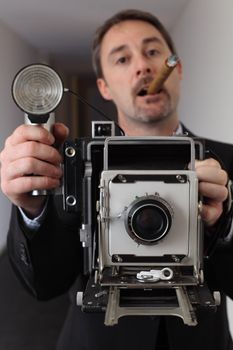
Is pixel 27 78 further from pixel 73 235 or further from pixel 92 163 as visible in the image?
pixel 73 235

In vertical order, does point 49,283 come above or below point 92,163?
below

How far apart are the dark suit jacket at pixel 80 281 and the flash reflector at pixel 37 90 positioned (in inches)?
5.8

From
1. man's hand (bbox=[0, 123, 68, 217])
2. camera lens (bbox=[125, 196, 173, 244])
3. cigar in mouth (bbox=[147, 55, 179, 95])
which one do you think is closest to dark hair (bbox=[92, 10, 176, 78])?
cigar in mouth (bbox=[147, 55, 179, 95])

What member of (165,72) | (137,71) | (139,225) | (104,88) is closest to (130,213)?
(139,225)

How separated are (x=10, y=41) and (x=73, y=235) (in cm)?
298

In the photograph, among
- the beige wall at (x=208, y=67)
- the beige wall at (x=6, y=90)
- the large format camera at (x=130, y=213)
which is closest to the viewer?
the large format camera at (x=130, y=213)

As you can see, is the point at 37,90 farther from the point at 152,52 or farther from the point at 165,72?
the point at 152,52

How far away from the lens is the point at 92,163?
58cm

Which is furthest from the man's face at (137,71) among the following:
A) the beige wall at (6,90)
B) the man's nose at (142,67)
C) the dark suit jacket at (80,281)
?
the beige wall at (6,90)

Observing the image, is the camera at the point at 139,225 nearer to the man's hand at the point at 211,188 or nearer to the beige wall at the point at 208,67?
the man's hand at the point at 211,188

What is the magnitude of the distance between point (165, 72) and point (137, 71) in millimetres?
229

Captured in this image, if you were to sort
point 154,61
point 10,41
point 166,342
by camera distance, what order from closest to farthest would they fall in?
point 166,342 → point 154,61 → point 10,41

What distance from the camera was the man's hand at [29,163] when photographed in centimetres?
59

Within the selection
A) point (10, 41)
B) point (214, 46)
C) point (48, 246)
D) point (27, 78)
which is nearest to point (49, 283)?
point (48, 246)
